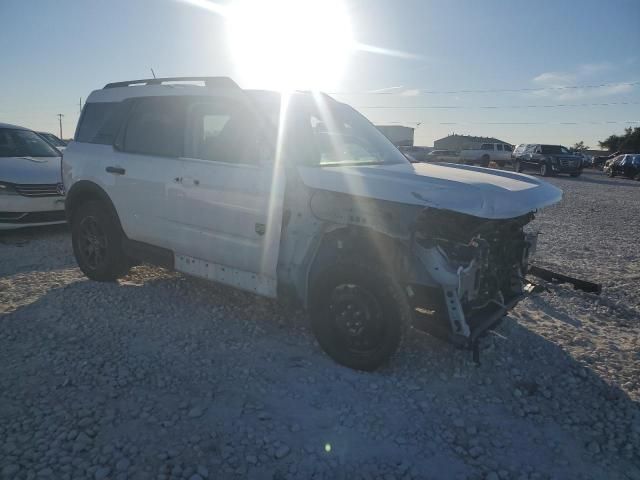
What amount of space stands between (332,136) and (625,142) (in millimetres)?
61107

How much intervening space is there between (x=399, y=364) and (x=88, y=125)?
4.23 m

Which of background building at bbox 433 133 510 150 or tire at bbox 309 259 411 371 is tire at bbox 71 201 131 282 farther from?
background building at bbox 433 133 510 150

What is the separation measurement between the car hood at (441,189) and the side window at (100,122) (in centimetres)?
261

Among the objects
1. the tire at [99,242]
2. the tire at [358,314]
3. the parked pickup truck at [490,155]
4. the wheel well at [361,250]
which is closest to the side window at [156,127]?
the tire at [99,242]

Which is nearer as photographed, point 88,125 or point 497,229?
point 497,229

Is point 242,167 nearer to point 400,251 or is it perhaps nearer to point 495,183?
point 400,251

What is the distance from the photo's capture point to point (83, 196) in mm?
5168

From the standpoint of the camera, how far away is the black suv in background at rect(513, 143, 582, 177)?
26.7m

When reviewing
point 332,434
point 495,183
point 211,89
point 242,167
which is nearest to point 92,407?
point 332,434

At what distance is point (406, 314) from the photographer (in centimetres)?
310

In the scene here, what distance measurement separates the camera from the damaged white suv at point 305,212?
308 cm

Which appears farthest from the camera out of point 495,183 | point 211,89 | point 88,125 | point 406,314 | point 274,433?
point 88,125

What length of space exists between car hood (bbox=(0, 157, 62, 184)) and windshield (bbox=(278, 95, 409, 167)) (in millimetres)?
5094

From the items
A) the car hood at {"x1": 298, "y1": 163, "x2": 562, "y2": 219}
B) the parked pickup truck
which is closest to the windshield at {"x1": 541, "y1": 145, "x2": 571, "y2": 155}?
the parked pickup truck
